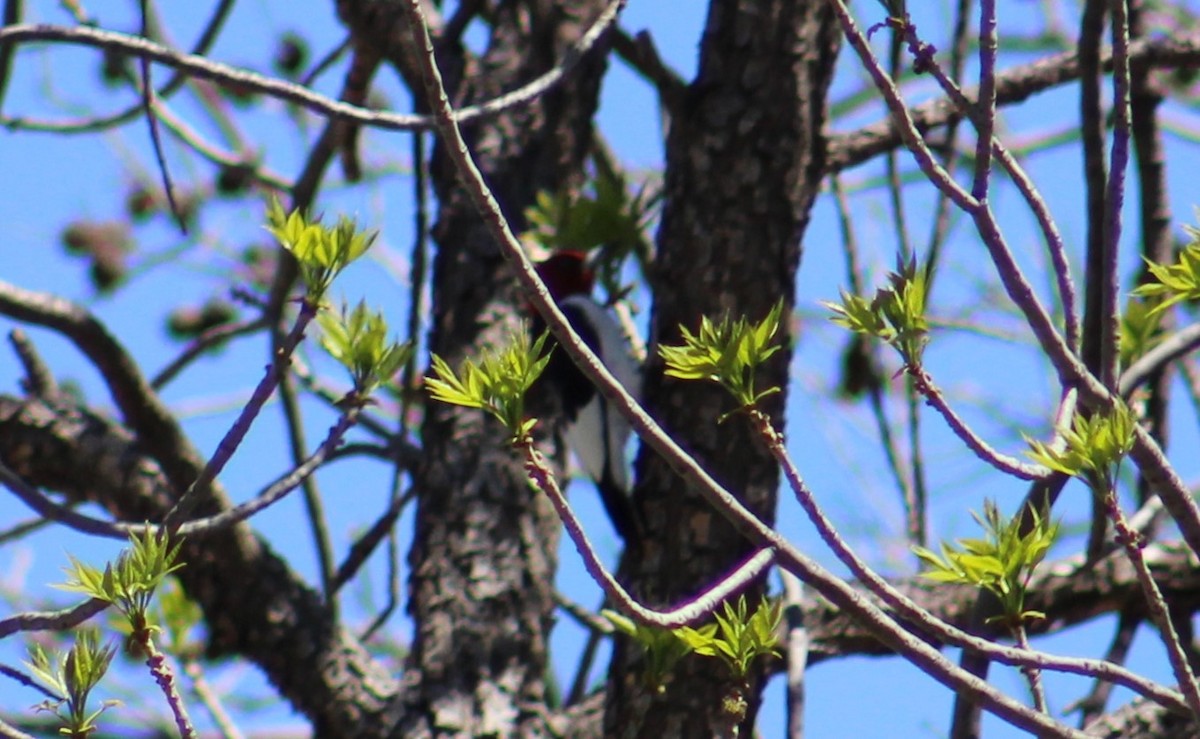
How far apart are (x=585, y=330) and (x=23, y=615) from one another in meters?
2.86

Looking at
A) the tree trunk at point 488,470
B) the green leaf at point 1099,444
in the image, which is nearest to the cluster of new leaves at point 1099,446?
the green leaf at point 1099,444

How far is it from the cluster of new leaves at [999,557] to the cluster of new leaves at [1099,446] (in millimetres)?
54

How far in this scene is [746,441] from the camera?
225 cm

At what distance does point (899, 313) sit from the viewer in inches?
51.4

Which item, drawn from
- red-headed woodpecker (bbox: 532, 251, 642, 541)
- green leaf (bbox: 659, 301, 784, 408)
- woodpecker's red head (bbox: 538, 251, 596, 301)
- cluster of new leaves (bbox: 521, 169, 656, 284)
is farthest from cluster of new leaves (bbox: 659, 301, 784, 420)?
woodpecker's red head (bbox: 538, 251, 596, 301)

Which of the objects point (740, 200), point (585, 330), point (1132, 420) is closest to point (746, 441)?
point (740, 200)

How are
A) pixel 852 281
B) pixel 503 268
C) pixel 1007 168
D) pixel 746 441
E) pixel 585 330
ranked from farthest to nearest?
1. pixel 585 330
2. pixel 852 281
3. pixel 503 268
4. pixel 746 441
5. pixel 1007 168

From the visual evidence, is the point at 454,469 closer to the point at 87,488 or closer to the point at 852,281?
the point at 87,488

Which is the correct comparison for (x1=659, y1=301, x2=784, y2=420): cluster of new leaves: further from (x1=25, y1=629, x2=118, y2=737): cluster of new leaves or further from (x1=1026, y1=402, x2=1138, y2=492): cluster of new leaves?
(x1=25, y1=629, x2=118, y2=737): cluster of new leaves

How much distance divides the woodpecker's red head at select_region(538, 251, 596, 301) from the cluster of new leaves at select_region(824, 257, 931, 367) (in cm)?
297

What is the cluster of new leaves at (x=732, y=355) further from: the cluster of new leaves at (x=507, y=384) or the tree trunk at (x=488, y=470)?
the tree trunk at (x=488, y=470)

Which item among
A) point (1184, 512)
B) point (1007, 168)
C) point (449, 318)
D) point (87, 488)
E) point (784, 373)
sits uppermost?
point (449, 318)

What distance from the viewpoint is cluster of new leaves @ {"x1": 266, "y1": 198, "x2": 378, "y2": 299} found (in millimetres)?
1485

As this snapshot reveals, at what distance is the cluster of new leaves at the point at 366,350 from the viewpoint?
1.68m
